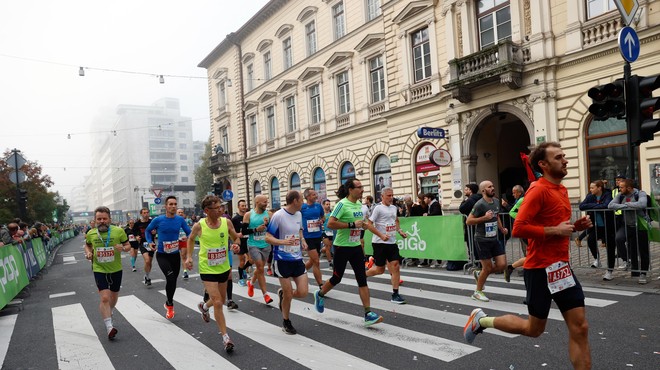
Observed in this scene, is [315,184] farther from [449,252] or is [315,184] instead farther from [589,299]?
[589,299]

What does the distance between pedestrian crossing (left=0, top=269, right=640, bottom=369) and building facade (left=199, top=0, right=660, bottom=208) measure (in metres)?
8.71

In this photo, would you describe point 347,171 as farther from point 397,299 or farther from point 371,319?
point 371,319

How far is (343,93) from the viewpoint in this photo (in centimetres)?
2580

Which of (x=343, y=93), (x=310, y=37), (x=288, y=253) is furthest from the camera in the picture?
(x=310, y=37)

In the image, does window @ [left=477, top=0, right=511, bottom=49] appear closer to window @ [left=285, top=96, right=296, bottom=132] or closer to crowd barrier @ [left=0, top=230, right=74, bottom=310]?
window @ [left=285, top=96, right=296, bottom=132]

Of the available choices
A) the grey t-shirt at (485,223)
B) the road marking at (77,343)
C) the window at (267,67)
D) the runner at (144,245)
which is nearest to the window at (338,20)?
the window at (267,67)

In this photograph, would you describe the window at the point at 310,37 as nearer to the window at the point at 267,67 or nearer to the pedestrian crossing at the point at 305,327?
the window at the point at 267,67

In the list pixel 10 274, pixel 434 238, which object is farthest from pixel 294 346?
pixel 10 274

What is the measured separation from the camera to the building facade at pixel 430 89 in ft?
48.0

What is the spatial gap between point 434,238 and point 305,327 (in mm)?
5478

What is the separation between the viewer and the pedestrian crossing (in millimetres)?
5042

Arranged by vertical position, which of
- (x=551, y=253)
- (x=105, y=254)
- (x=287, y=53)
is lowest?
(x=105, y=254)

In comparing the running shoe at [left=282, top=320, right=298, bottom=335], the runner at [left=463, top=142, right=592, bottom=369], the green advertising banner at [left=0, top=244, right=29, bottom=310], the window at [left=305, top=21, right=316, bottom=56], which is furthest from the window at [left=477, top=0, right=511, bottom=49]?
the green advertising banner at [left=0, top=244, right=29, bottom=310]

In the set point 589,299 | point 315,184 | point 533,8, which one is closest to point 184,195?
point 315,184
